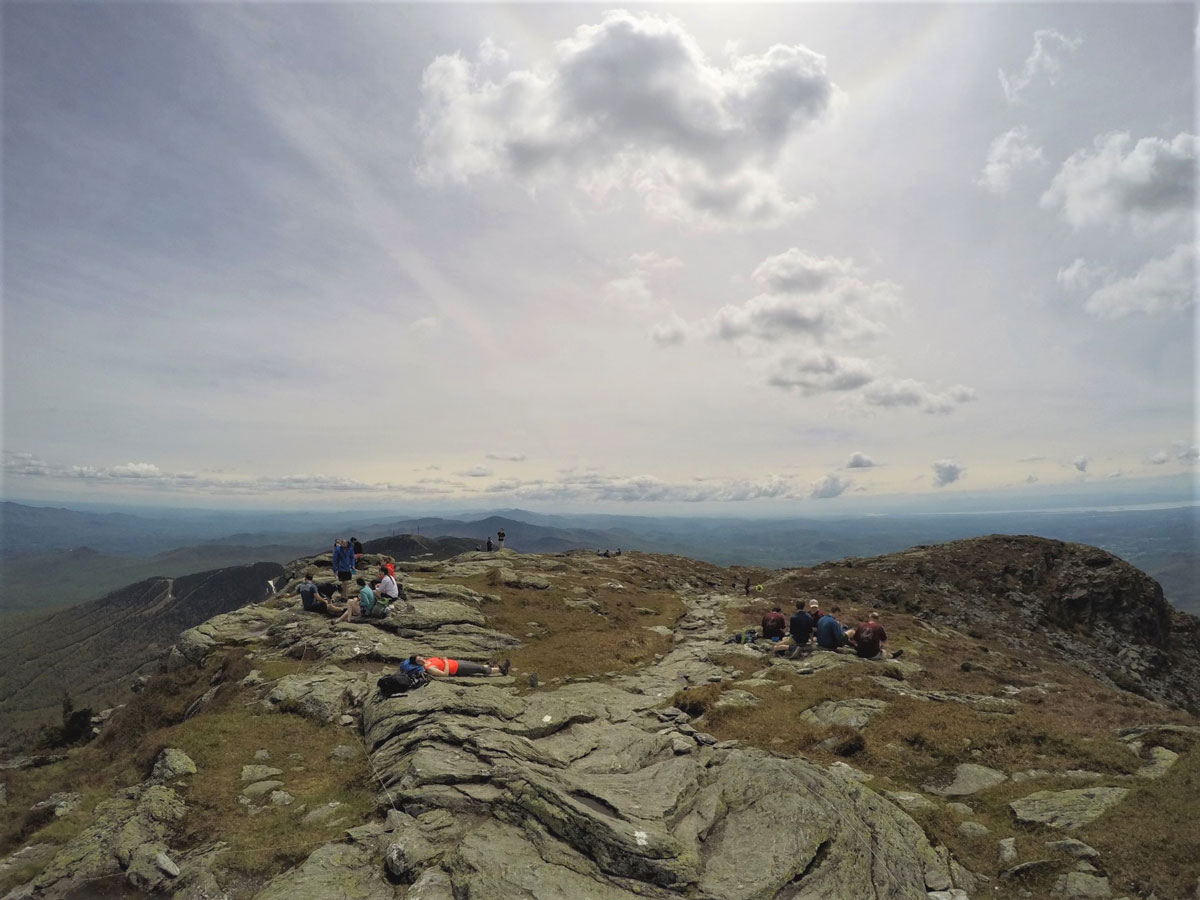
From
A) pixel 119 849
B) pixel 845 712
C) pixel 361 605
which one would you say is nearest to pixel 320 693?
pixel 119 849

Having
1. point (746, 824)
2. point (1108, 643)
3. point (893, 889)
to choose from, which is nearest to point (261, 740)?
point (746, 824)

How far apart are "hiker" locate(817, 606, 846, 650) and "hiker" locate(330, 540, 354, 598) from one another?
3183cm

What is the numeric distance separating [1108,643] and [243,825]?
3300 inches

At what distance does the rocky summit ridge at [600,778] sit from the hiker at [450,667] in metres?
0.62

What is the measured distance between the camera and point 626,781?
15758mm

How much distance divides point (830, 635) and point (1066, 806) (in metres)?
16.9

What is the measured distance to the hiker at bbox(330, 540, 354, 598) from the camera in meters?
36.8

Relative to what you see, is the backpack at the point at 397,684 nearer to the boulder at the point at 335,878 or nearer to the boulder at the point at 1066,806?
the boulder at the point at 335,878

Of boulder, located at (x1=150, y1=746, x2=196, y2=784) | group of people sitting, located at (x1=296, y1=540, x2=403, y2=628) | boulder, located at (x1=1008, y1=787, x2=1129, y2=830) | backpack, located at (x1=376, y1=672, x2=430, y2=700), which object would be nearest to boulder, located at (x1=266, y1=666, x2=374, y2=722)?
backpack, located at (x1=376, y1=672, x2=430, y2=700)

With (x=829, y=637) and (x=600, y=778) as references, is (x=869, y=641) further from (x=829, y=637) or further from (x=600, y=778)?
(x=600, y=778)

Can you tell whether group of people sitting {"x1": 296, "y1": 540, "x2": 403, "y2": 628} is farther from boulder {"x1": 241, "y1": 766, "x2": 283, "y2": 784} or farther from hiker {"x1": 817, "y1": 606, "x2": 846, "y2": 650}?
hiker {"x1": 817, "y1": 606, "x2": 846, "y2": 650}

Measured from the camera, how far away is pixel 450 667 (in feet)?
81.5

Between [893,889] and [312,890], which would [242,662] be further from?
[893,889]

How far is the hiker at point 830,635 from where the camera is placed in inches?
1229
